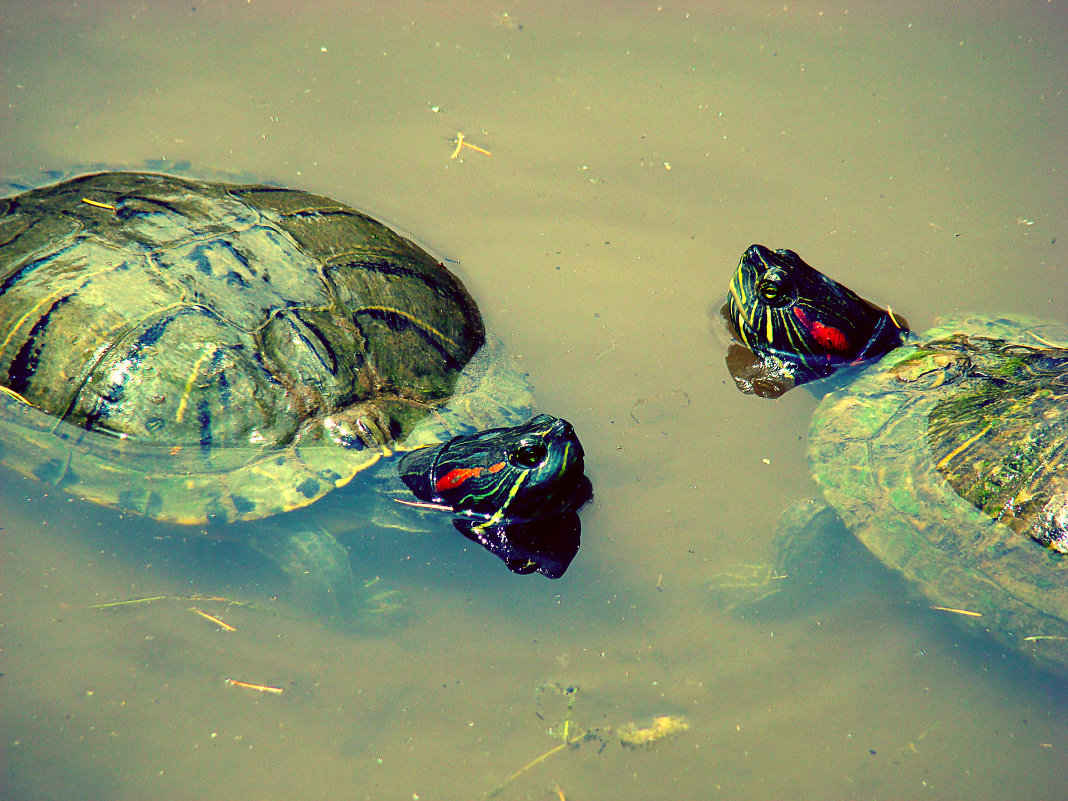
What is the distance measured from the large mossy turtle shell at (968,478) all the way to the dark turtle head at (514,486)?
1737 millimetres

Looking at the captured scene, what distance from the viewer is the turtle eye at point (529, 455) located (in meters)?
3.63

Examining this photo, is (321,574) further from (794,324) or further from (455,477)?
(794,324)

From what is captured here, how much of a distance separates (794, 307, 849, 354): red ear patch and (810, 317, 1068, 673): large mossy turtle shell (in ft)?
1.45

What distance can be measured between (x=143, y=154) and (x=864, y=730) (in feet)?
22.6

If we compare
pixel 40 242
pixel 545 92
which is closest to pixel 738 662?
pixel 40 242

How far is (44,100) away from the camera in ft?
19.9

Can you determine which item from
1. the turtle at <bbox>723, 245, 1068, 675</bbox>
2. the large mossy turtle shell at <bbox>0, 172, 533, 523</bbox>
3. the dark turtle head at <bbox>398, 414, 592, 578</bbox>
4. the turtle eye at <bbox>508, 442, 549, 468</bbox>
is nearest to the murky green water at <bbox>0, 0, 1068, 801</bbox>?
the dark turtle head at <bbox>398, 414, 592, 578</bbox>

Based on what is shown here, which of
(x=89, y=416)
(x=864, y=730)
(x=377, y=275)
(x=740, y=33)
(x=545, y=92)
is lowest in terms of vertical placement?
(x=864, y=730)

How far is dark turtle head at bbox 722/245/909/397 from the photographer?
16.3 ft

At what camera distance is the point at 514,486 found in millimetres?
3820

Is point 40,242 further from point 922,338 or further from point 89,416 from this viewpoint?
point 922,338

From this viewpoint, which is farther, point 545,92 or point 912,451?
point 545,92

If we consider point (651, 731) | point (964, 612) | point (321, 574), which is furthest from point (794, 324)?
point (321, 574)

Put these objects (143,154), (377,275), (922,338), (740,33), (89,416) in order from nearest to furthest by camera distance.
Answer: (89,416) < (377,275) < (922,338) < (143,154) < (740,33)
